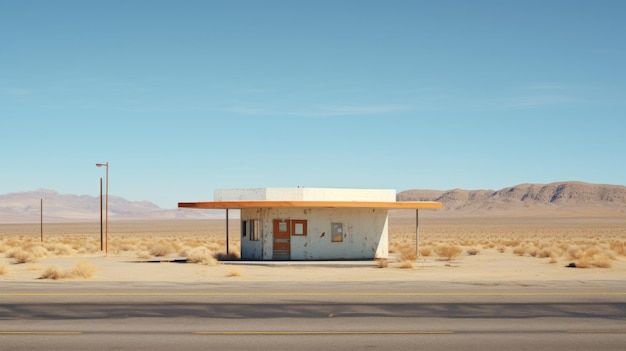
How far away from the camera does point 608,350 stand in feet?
39.5

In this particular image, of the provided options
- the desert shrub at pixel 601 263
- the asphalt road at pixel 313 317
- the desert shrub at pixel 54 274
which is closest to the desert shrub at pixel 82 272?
the desert shrub at pixel 54 274

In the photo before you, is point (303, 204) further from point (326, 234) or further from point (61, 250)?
point (61, 250)

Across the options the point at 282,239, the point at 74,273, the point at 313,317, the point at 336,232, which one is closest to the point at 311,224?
the point at 336,232

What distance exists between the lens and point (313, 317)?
16.1 m

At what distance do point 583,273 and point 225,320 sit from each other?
64.8 feet

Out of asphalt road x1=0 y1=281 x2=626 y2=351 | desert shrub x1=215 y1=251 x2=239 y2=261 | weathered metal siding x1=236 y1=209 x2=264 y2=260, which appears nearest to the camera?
asphalt road x1=0 y1=281 x2=626 y2=351

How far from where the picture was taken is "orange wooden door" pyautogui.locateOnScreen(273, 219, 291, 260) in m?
37.1

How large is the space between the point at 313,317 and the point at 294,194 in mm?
21288

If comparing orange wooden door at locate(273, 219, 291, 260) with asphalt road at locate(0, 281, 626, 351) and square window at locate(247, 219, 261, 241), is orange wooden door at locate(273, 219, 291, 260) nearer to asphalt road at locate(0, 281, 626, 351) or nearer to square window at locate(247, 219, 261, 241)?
square window at locate(247, 219, 261, 241)

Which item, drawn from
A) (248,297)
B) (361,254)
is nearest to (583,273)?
(361,254)

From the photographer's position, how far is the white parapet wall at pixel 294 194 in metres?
37.2

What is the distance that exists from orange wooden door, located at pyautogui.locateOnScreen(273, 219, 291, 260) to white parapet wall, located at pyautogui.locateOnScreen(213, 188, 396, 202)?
1.19 m

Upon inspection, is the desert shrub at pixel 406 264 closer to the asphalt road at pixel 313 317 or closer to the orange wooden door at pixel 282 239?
the orange wooden door at pixel 282 239

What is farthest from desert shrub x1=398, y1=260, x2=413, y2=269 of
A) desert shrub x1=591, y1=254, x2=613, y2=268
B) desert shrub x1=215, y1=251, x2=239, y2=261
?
desert shrub x1=215, y1=251, x2=239, y2=261
